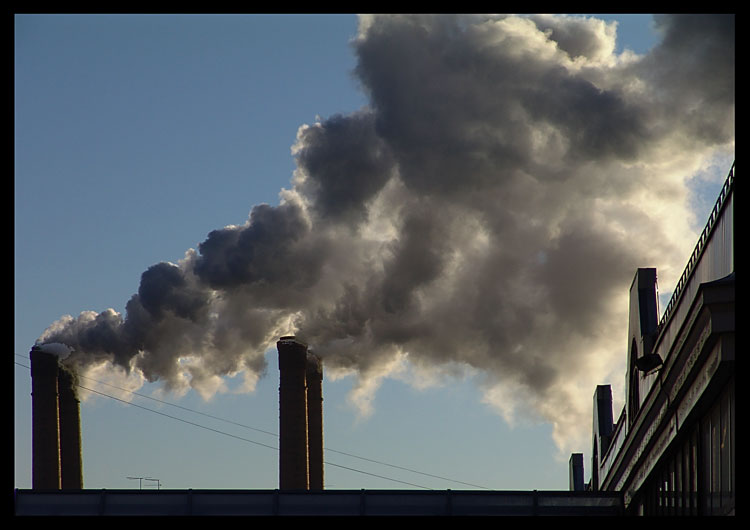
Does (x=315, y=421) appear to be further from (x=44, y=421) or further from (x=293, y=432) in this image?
(x=44, y=421)

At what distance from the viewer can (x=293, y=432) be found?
48.6m

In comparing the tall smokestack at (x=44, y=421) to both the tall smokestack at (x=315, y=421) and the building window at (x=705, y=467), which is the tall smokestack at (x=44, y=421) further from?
the building window at (x=705, y=467)

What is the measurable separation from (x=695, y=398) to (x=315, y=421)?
134 feet

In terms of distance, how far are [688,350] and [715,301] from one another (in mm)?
2459

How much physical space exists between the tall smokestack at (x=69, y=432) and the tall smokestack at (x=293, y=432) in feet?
37.8

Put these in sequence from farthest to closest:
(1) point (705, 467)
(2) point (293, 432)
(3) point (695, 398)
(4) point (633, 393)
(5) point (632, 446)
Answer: (2) point (293, 432), (4) point (633, 393), (5) point (632, 446), (1) point (705, 467), (3) point (695, 398)

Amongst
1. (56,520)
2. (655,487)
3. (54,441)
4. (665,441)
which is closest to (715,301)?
(665,441)

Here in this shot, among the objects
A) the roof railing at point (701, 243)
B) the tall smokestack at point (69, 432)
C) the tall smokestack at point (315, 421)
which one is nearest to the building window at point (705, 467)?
the roof railing at point (701, 243)

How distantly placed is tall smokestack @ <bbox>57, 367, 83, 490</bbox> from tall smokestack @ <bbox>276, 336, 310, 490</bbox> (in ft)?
37.8

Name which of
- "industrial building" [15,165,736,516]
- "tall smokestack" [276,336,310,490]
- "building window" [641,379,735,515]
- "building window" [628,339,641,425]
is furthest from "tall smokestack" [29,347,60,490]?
"building window" [641,379,735,515]

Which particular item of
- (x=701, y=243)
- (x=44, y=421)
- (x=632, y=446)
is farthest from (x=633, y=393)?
(x=44, y=421)

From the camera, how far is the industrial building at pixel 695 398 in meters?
14.4
